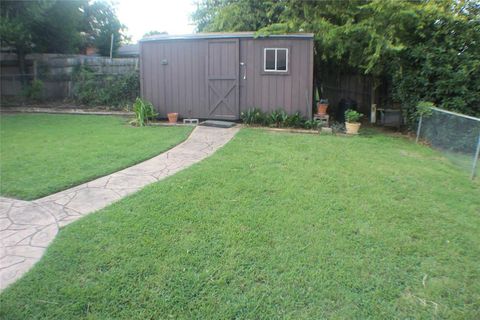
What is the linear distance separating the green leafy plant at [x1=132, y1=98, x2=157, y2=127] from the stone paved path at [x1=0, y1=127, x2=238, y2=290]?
3061 mm

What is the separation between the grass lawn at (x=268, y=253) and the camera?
7.57 feet

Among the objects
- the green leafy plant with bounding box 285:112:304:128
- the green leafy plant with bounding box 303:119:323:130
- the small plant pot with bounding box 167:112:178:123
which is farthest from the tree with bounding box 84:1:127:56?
the green leafy plant with bounding box 303:119:323:130

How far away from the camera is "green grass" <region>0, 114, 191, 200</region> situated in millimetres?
4391

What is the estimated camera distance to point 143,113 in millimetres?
8547

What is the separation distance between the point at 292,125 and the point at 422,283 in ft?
19.0

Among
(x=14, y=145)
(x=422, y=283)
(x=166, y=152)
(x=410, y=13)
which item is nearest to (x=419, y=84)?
(x=410, y=13)

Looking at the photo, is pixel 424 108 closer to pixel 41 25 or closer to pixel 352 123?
pixel 352 123

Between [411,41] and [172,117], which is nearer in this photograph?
[411,41]

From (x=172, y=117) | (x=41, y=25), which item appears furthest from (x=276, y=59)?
(x=41, y=25)

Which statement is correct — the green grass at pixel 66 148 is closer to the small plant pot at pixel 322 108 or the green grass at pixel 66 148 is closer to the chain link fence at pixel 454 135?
the small plant pot at pixel 322 108

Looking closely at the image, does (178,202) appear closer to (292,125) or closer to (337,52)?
(292,125)

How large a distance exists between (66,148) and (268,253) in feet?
15.0

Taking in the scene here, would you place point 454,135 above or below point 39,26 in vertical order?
below

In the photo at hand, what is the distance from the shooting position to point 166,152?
587cm
